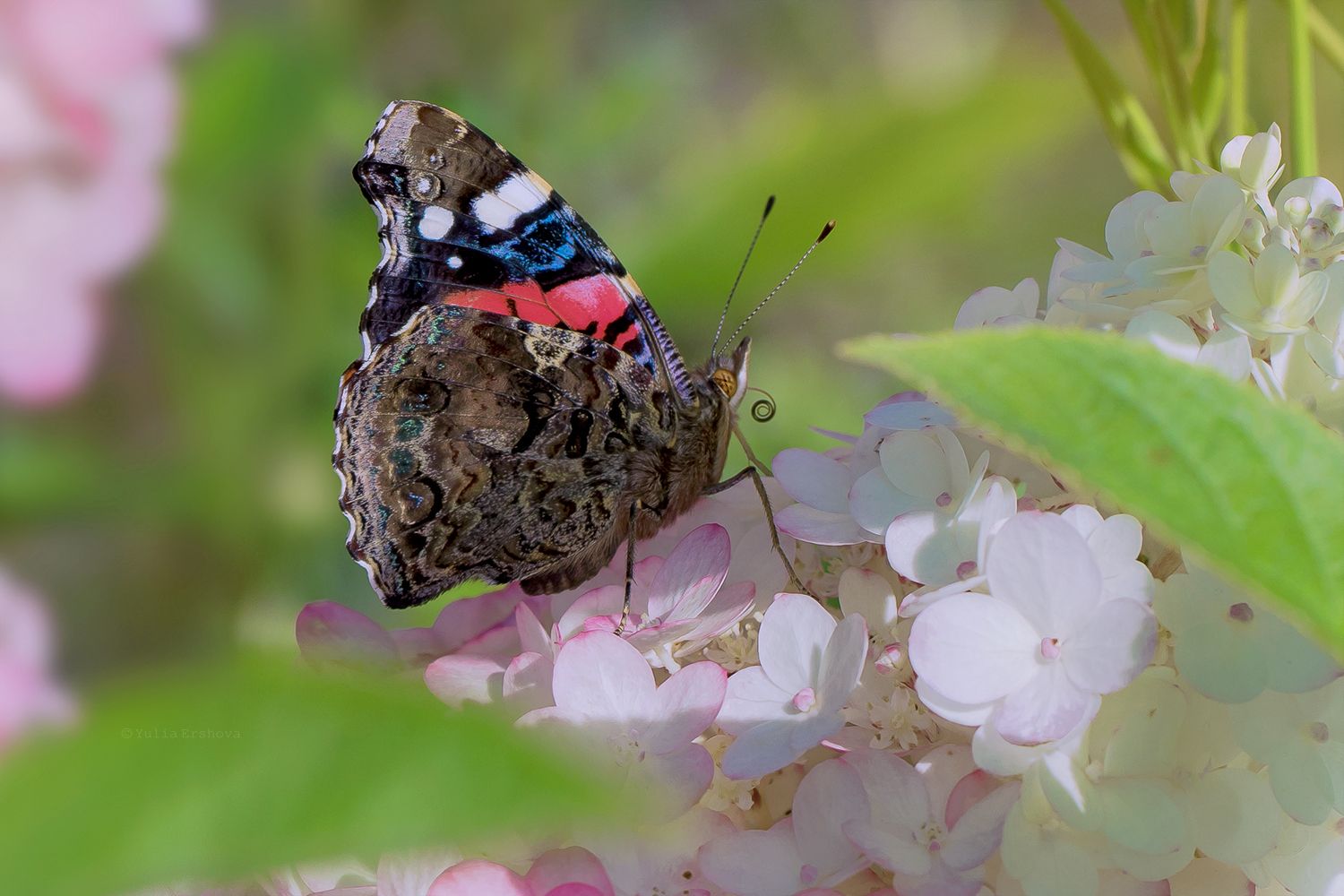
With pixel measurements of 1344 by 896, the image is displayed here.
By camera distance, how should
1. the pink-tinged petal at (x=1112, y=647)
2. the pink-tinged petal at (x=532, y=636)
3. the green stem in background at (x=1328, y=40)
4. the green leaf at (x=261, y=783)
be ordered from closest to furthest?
the green leaf at (x=261, y=783) → the pink-tinged petal at (x=1112, y=647) → the pink-tinged petal at (x=532, y=636) → the green stem in background at (x=1328, y=40)

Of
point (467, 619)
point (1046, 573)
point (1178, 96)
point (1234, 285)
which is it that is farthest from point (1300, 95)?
point (467, 619)

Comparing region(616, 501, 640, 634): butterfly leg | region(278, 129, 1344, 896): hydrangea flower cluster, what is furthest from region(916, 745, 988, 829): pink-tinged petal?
region(616, 501, 640, 634): butterfly leg

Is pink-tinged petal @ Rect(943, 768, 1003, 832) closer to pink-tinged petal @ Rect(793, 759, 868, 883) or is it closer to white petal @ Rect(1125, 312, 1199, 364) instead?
pink-tinged petal @ Rect(793, 759, 868, 883)

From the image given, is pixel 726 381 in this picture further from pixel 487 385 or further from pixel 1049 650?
pixel 1049 650

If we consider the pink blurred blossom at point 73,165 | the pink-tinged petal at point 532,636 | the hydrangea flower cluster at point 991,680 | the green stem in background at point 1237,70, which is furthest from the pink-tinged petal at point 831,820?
the pink blurred blossom at point 73,165

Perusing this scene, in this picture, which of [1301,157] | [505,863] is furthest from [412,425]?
[1301,157]

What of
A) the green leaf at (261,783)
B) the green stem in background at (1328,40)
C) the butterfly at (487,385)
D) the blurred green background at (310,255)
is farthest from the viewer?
the blurred green background at (310,255)

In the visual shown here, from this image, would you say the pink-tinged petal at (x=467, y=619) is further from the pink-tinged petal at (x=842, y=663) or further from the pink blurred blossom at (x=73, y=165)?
the pink blurred blossom at (x=73, y=165)
